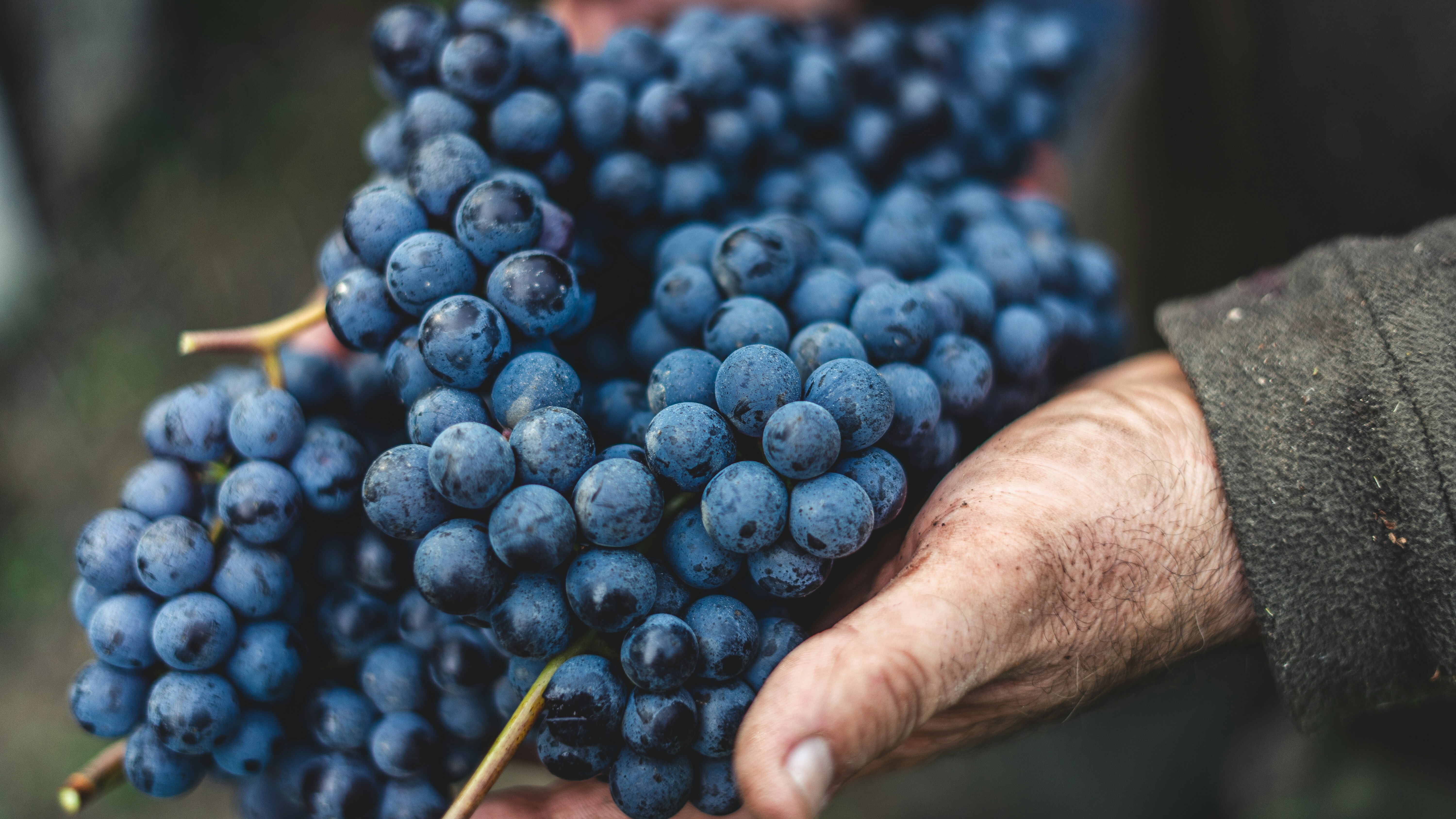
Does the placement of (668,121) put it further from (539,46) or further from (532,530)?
(532,530)

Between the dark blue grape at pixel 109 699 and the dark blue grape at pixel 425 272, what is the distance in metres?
0.61

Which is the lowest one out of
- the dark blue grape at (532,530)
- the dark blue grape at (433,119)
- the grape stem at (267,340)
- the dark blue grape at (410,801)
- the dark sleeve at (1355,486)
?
the dark sleeve at (1355,486)

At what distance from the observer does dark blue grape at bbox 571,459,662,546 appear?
0.96 metres

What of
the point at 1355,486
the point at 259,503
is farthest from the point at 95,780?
the point at 1355,486

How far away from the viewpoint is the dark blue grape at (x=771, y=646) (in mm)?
1036

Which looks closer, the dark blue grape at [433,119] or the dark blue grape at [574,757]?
the dark blue grape at [574,757]

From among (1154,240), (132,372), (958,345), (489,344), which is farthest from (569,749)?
(132,372)

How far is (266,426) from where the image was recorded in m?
1.15

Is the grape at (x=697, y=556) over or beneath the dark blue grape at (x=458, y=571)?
Answer: beneath

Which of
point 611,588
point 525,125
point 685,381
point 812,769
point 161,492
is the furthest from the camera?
point 525,125

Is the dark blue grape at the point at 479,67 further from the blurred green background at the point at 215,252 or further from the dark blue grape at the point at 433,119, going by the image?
the blurred green background at the point at 215,252

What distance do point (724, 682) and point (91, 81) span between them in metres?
3.41

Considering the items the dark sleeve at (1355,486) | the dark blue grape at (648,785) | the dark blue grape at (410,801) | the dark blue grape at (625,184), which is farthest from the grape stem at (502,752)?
the dark sleeve at (1355,486)

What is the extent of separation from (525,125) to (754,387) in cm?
57
